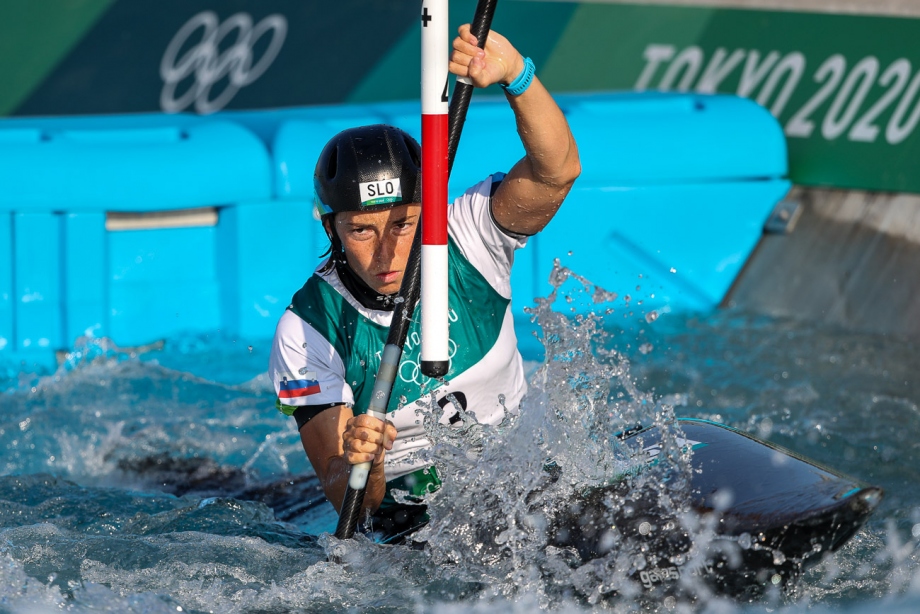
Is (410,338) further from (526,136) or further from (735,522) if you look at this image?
(735,522)

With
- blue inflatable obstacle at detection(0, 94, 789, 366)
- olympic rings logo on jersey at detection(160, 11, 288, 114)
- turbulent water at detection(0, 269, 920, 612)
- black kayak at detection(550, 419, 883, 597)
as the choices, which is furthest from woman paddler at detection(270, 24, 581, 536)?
olympic rings logo on jersey at detection(160, 11, 288, 114)

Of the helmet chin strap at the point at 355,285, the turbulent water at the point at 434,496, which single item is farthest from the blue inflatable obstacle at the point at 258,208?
the helmet chin strap at the point at 355,285

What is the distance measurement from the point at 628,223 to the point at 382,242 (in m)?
3.23

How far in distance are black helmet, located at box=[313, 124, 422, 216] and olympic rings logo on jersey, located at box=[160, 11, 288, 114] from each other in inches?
178

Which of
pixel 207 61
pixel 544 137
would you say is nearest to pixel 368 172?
pixel 544 137

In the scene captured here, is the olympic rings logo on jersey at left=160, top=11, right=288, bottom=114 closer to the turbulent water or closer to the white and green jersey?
the turbulent water

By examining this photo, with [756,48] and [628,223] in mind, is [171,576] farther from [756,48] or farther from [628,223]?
[756,48]

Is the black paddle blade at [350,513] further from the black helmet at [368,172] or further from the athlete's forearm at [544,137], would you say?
the athlete's forearm at [544,137]

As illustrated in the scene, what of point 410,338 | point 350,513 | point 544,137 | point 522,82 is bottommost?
point 350,513

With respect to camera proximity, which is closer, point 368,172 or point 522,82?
point 522,82

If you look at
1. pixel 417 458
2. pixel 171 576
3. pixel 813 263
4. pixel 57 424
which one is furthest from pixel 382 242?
pixel 813 263

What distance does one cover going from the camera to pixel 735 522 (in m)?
2.21

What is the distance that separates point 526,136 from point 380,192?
39 centimetres

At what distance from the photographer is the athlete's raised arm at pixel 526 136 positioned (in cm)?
237
